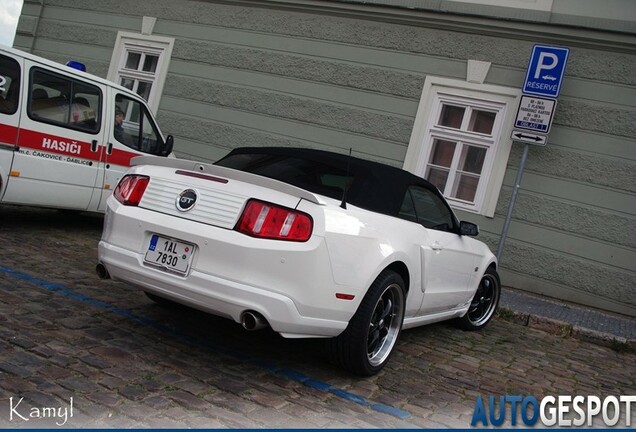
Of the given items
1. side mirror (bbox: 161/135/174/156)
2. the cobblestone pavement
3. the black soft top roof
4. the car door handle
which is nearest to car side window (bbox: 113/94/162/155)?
side mirror (bbox: 161/135/174/156)

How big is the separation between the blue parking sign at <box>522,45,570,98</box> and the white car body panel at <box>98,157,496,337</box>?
468 cm

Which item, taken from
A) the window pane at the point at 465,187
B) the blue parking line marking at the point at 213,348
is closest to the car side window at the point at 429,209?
the blue parking line marking at the point at 213,348

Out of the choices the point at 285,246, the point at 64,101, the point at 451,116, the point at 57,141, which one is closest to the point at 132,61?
the point at 64,101

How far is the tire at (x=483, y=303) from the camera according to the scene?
18.7ft

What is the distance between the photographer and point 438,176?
8.63 meters

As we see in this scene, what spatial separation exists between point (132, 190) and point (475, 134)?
585 centimetres

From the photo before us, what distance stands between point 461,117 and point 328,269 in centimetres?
598

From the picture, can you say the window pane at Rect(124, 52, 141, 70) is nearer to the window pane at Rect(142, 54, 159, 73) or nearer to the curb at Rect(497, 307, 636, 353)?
the window pane at Rect(142, 54, 159, 73)

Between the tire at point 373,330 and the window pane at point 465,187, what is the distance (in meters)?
4.83

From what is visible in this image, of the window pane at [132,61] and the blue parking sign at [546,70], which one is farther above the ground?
the blue parking sign at [546,70]

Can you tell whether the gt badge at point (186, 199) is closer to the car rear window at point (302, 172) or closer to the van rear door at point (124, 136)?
the car rear window at point (302, 172)

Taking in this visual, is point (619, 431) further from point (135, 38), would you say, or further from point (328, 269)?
point (135, 38)

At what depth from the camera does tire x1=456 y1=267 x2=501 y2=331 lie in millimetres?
5699

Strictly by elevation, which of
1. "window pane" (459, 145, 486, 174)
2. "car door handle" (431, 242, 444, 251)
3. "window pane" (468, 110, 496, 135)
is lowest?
"car door handle" (431, 242, 444, 251)
